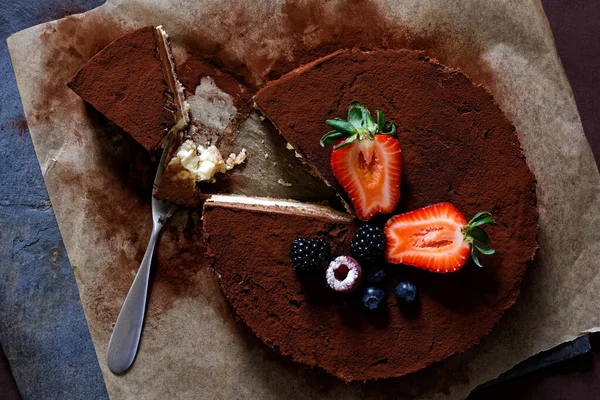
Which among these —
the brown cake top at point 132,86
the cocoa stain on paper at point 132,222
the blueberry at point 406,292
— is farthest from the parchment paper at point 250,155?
the blueberry at point 406,292

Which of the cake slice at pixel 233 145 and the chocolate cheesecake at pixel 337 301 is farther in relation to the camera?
the cake slice at pixel 233 145

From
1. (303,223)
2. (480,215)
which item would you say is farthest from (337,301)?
(480,215)

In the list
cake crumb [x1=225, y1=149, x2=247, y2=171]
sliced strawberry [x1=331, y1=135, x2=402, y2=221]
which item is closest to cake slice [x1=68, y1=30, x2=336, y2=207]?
cake crumb [x1=225, y1=149, x2=247, y2=171]

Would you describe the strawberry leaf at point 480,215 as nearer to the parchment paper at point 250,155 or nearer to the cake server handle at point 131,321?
the parchment paper at point 250,155

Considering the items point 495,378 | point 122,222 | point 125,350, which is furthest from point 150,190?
point 495,378

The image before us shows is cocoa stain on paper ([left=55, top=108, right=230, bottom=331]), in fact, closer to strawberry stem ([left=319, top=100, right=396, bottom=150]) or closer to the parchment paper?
the parchment paper
